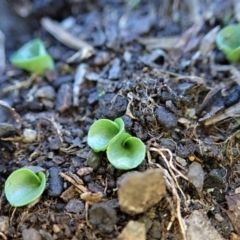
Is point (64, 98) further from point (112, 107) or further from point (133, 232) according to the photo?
point (133, 232)

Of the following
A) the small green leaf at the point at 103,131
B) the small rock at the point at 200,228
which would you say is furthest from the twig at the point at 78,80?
the small rock at the point at 200,228

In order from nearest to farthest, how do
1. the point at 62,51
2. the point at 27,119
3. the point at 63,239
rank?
the point at 63,239, the point at 27,119, the point at 62,51

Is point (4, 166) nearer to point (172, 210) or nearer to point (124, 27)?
point (172, 210)

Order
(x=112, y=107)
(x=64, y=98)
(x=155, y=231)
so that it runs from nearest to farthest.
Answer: (x=155, y=231), (x=112, y=107), (x=64, y=98)

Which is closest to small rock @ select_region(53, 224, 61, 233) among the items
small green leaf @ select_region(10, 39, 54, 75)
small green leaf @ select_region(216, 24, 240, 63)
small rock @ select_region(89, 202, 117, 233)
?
small rock @ select_region(89, 202, 117, 233)

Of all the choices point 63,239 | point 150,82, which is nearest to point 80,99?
point 150,82

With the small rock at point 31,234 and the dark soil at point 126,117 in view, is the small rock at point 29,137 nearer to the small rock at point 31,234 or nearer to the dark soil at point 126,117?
the dark soil at point 126,117

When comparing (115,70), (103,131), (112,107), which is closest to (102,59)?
(115,70)
